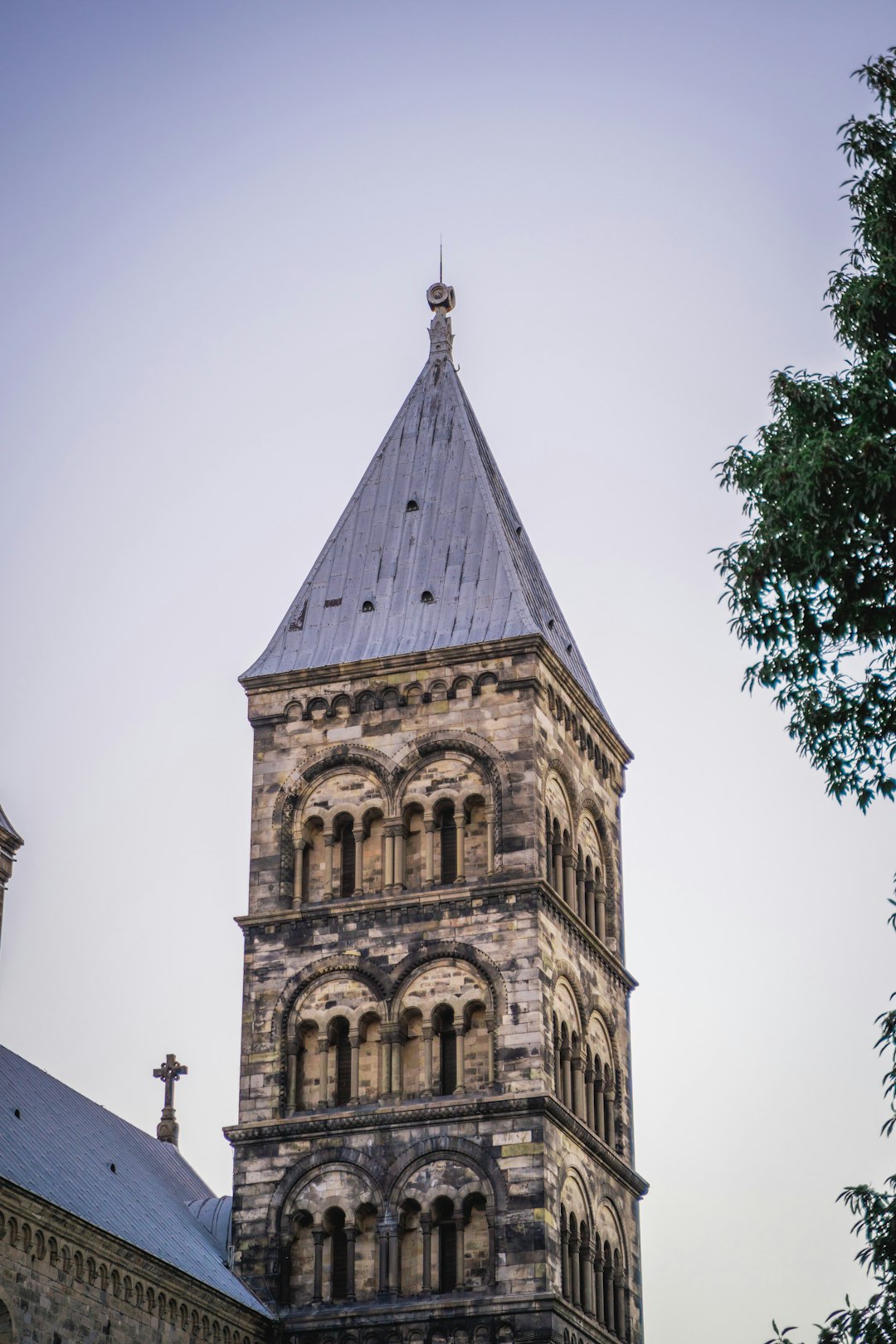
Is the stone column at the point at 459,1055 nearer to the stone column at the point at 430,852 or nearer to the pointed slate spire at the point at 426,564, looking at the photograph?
the stone column at the point at 430,852

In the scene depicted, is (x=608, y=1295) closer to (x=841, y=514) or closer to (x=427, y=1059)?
(x=427, y=1059)

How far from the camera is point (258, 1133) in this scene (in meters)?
45.2

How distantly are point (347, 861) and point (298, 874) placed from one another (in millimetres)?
1097

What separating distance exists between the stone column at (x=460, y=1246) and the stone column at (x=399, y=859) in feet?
23.3

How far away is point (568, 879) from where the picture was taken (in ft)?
158

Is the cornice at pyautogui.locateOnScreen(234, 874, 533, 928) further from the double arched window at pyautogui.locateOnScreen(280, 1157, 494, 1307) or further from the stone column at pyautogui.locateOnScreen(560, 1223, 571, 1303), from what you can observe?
the stone column at pyautogui.locateOnScreen(560, 1223, 571, 1303)

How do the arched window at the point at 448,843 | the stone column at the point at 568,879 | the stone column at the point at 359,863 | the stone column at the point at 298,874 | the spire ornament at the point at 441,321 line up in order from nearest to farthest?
the arched window at the point at 448,843, the stone column at the point at 359,863, the stone column at the point at 298,874, the stone column at the point at 568,879, the spire ornament at the point at 441,321

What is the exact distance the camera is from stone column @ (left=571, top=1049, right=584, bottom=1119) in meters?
45.9

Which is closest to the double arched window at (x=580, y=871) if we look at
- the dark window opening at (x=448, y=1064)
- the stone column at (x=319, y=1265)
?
the dark window opening at (x=448, y=1064)

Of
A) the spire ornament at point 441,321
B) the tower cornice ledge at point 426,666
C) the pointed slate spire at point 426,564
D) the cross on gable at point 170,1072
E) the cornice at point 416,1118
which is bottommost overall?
the cornice at point 416,1118

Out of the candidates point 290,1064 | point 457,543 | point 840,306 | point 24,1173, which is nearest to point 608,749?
point 457,543

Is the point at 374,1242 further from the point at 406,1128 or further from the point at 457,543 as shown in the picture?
the point at 457,543

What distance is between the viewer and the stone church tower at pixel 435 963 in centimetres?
4325

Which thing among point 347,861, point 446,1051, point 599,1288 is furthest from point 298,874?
point 599,1288
